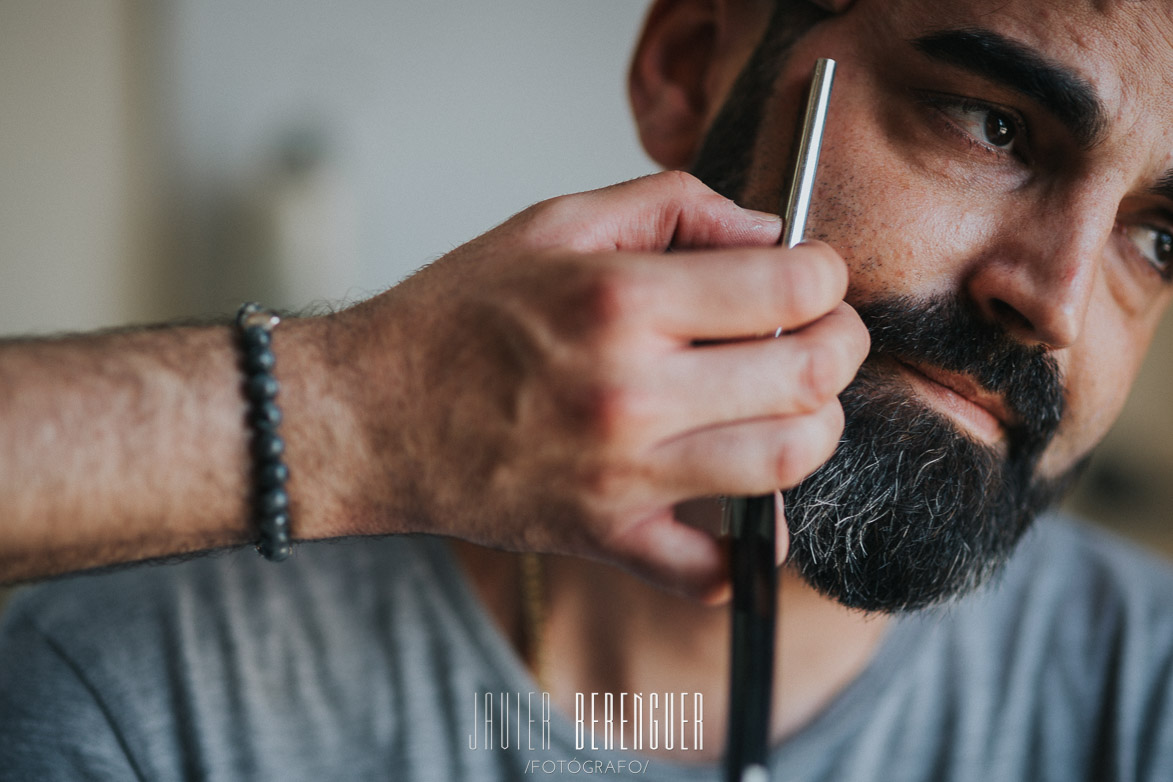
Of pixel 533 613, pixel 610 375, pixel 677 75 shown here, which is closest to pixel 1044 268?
pixel 610 375

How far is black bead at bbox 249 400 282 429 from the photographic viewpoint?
1.73 ft

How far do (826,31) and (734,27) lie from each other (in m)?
0.17

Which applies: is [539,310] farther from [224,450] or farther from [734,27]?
[734,27]

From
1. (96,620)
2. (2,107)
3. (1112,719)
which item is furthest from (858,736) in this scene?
(2,107)

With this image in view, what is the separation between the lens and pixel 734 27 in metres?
0.90

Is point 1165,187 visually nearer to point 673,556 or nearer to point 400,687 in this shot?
point 673,556

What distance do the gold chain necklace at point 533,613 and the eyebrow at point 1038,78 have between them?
2.17 feet

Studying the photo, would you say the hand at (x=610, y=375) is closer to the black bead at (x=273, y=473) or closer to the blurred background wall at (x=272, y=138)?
the black bead at (x=273, y=473)

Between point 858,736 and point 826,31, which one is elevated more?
point 826,31

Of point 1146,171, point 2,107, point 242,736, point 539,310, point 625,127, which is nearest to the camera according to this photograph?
point 539,310

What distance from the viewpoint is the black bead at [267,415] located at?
20.7 inches

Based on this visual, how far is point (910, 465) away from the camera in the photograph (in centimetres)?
69

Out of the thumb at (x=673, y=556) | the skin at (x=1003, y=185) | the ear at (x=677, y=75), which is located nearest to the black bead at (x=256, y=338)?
the thumb at (x=673, y=556)

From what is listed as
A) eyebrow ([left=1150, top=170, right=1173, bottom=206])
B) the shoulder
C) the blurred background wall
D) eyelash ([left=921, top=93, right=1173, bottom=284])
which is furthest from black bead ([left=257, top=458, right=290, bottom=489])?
the blurred background wall
